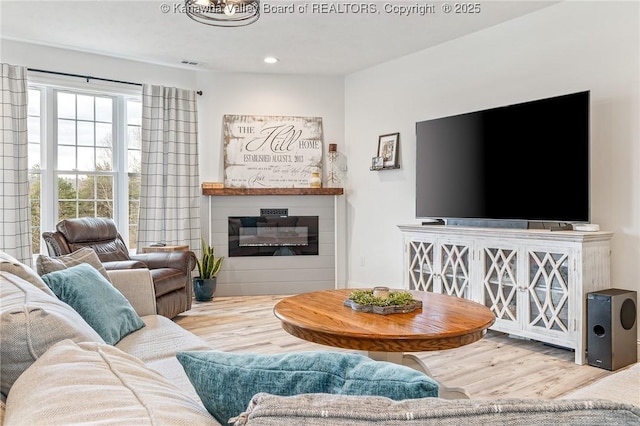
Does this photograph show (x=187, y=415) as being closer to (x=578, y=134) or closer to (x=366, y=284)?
(x=578, y=134)

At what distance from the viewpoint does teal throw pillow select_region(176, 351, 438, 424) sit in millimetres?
698

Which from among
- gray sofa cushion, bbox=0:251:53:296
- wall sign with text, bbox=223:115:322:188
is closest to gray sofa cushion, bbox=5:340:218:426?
gray sofa cushion, bbox=0:251:53:296

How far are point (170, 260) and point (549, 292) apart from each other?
3171 millimetres

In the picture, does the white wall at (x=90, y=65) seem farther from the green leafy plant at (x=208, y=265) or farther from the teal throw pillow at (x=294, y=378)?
the teal throw pillow at (x=294, y=378)

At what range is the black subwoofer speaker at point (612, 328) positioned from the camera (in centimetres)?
310

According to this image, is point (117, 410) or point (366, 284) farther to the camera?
point (366, 284)

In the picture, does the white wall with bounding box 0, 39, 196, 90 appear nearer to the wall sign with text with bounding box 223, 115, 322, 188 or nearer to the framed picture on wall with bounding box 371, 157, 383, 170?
the wall sign with text with bounding box 223, 115, 322, 188

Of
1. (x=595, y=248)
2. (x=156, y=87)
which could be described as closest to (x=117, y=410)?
(x=595, y=248)

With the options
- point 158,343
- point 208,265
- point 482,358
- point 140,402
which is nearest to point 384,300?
point 158,343

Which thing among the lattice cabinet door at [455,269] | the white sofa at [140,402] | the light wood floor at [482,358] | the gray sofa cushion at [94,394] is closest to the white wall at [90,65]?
the light wood floor at [482,358]

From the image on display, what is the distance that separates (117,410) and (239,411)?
187 mm

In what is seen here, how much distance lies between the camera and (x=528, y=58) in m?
4.06

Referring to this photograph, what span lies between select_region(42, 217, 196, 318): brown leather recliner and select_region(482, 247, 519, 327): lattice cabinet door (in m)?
2.61

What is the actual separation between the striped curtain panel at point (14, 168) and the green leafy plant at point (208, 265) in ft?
5.64
